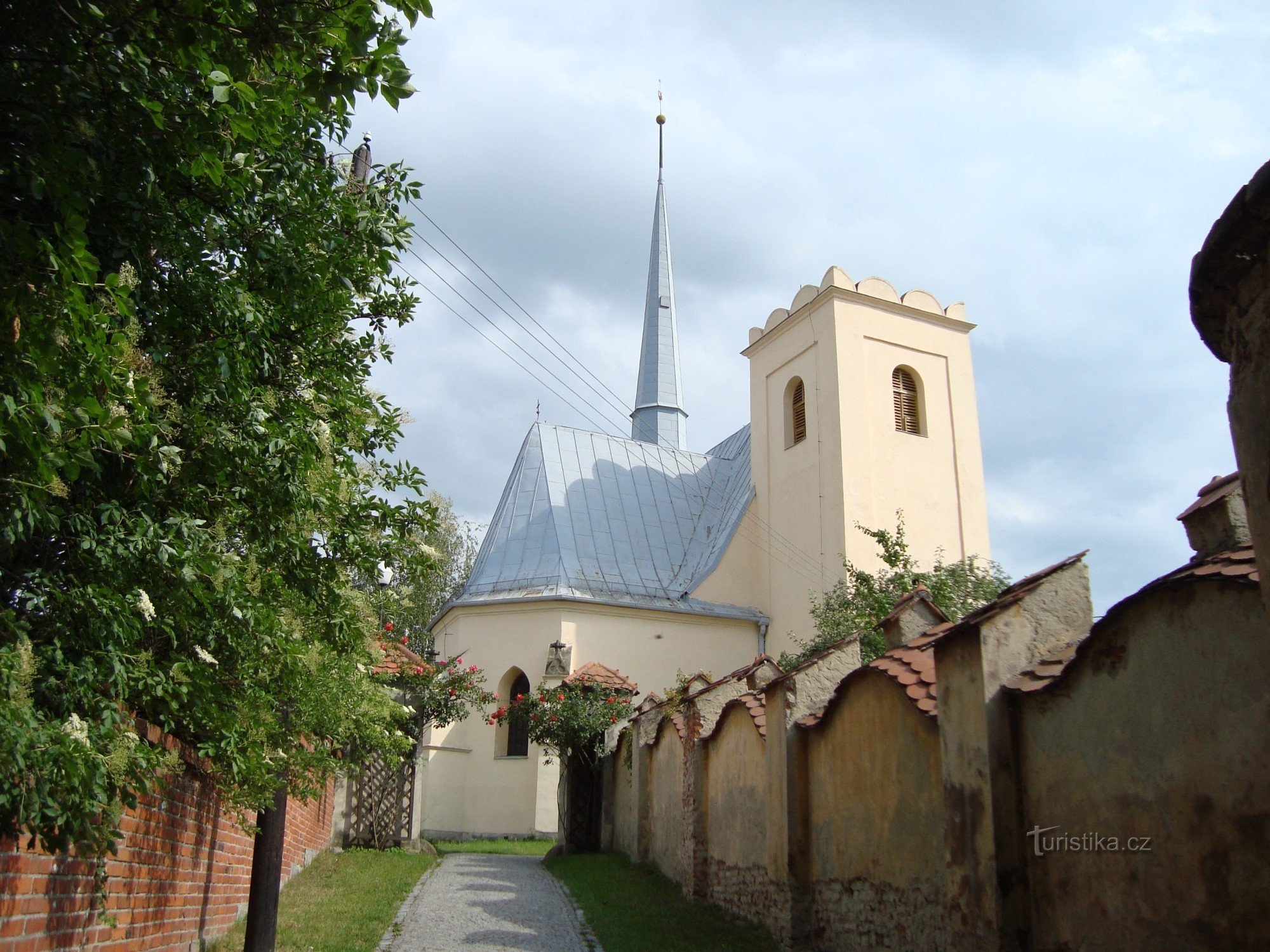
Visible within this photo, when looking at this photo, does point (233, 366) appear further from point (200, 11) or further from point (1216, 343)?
point (1216, 343)

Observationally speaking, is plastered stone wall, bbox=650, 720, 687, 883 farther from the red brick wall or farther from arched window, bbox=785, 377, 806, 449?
arched window, bbox=785, 377, 806, 449

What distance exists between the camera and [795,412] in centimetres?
2717

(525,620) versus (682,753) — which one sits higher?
(525,620)

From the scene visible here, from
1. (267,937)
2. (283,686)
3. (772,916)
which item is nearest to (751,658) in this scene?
(772,916)

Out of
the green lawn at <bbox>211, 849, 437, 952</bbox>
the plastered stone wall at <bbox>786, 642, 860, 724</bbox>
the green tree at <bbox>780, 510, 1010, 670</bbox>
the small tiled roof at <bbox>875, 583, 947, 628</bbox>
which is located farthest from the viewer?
the green tree at <bbox>780, 510, 1010, 670</bbox>

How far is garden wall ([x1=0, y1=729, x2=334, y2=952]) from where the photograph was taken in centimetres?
450

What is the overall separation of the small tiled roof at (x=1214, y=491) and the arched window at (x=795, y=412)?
20.1 meters

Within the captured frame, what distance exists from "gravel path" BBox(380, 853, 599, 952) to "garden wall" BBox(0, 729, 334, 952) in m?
1.54

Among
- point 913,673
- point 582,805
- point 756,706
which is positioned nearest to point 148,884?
point 913,673

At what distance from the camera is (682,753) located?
43.0 ft

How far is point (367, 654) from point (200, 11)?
466cm

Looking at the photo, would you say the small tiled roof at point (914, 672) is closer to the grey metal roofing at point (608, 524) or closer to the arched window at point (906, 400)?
the grey metal roofing at point (608, 524)

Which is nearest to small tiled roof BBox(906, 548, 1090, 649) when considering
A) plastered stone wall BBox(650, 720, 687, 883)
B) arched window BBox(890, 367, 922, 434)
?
plastered stone wall BBox(650, 720, 687, 883)

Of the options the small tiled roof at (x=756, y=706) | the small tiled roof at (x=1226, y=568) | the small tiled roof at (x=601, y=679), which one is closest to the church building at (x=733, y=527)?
the small tiled roof at (x=601, y=679)
